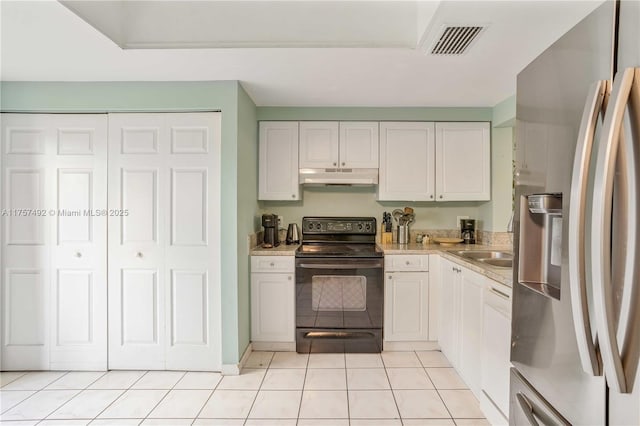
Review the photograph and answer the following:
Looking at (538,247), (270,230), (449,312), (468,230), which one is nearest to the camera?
(538,247)

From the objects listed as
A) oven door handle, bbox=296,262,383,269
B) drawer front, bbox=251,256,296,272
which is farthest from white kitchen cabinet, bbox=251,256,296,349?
oven door handle, bbox=296,262,383,269

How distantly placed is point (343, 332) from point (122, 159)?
228 centimetres

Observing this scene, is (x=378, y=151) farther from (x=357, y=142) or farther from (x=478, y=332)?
(x=478, y=332)

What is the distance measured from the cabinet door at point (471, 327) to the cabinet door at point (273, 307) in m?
1.37

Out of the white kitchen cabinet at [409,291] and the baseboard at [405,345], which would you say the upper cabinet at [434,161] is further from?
the baseboard at [405,345]

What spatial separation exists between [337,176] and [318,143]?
0.37 m

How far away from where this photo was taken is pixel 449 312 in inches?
103

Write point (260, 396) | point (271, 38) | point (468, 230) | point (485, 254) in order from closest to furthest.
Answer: point (271, 38)
point (260, 396)
point (485, 254)
point (468, 230)

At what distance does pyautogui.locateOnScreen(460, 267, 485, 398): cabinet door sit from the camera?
83.0 inches

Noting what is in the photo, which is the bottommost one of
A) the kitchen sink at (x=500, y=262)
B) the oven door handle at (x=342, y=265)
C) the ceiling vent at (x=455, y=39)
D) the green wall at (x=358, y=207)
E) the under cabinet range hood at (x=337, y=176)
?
the oven door handle at (x=342, y=265)

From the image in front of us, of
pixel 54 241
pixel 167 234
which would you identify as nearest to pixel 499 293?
pixel 167 234

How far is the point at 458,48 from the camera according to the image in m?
1.94

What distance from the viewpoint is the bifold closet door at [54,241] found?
2539 millimetres

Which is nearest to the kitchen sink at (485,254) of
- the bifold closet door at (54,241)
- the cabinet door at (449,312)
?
the cabinet door at (449,312)
